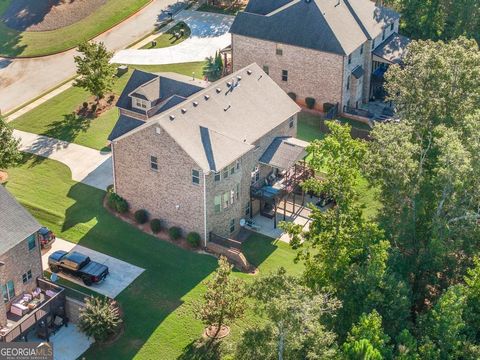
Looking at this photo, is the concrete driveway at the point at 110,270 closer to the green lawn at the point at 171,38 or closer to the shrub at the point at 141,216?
the shrub at the point at 141,216

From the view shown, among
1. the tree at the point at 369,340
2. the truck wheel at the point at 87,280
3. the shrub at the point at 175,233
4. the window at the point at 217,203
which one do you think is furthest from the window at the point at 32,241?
the tree at the point at 369,340

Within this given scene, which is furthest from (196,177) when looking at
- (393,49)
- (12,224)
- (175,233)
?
(393,49)

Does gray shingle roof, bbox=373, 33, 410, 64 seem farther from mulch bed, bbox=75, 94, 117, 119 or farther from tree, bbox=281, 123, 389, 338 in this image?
tree, bbox=281, 123, 389, 338

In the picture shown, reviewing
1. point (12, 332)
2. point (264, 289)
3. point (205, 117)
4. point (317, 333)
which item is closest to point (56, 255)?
point (12, 332)

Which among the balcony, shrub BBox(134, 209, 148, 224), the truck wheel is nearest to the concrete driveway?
the truck wheel

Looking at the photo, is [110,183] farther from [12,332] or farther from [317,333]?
[317,333]
